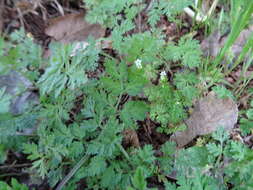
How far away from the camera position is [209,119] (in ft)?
7.19

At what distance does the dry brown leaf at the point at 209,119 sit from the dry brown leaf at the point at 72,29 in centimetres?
109

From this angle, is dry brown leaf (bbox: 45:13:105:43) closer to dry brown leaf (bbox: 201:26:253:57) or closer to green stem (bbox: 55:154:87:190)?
dry brown leaf (bbox: 201:26:253:57)

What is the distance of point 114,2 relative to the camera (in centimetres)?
210

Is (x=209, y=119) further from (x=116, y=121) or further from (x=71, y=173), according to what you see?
(x=71, y=173)

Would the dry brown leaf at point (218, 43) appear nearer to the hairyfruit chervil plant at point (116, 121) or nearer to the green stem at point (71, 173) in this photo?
the hairyfruit chervil plant at point (116, 121)

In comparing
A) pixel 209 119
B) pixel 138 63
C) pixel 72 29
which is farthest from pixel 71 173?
pixel 72 29

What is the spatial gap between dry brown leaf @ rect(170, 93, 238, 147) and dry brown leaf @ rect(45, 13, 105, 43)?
109 centimetres

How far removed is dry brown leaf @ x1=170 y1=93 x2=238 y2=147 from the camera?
2156 mm

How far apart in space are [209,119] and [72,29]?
1458 millimetres

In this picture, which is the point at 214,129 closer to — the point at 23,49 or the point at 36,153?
the point at 36,153

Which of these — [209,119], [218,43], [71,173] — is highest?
[218,43]

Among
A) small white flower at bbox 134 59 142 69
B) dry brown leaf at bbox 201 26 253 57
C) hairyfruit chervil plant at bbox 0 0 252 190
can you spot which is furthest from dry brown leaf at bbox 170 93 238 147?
small white flower at bbox 134 59 142 69

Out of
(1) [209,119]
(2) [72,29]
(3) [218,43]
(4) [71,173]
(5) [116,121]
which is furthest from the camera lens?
(2) [72,29]

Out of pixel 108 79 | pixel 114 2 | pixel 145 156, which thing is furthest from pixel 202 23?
pixel 145 156
